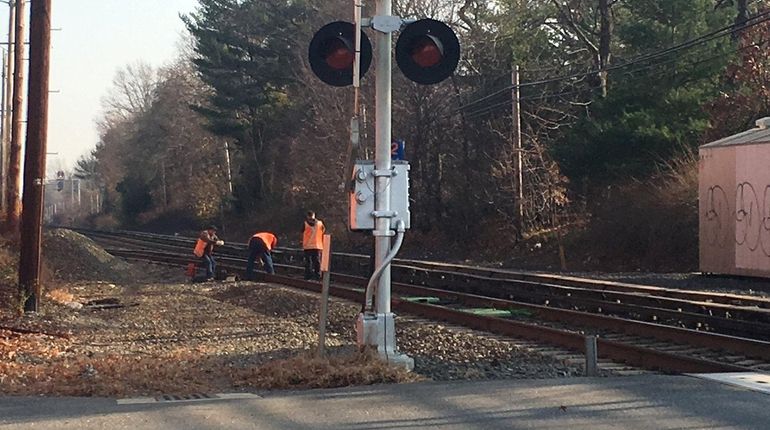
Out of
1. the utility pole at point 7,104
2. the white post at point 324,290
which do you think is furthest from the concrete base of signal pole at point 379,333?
the utility pole at point 7,104

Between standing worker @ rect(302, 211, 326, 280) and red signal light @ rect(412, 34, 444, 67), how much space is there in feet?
46.8

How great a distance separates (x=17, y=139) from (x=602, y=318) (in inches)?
869

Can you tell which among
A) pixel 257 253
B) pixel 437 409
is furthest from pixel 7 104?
pixel 437 409

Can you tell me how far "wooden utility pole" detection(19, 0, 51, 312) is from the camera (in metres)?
17.7

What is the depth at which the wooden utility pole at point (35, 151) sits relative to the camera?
17719mm

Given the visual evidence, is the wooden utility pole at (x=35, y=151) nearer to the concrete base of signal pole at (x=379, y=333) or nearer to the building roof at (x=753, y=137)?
the concrete base of signal pole at (x=379, y=333)

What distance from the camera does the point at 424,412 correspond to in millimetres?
8141

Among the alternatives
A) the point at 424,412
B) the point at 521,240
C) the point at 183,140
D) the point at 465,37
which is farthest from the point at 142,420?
the point at 183,140

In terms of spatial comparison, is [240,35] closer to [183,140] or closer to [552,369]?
[183,140]

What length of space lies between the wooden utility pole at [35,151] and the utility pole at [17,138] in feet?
40.9

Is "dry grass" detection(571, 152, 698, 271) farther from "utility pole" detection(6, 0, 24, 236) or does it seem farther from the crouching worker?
"utility pole" detection(6, 0, 24, 236)

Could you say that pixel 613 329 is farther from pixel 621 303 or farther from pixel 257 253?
pixel 257 253

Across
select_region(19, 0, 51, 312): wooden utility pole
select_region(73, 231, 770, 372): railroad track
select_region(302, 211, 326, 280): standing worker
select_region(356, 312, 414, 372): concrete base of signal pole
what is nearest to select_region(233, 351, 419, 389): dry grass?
select_region(356, 312, 414, 372): concrete base of signal pole

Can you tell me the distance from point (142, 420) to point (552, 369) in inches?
193
